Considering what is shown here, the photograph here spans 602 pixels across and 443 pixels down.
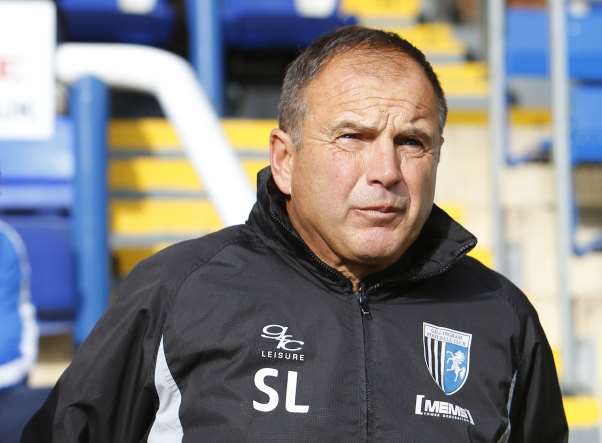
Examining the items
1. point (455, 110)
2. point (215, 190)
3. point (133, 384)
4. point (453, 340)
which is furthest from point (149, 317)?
point (455, 110)

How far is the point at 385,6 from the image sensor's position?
469 centimetres

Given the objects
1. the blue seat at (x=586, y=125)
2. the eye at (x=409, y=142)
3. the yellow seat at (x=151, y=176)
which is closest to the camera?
the eye at (x=409, y=142)

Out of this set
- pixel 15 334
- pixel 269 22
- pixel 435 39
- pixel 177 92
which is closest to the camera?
pixel 15 334

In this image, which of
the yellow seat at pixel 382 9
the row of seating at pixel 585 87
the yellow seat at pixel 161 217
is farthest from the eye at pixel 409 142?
the yellow seat at pixel 382 9

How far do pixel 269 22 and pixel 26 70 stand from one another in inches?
87.9

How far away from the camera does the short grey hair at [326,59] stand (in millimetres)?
1342

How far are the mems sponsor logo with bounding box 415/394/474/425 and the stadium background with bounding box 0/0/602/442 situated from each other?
705mm

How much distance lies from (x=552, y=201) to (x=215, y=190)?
2090 millimetres

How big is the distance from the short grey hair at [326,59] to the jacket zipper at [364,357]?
24 cm

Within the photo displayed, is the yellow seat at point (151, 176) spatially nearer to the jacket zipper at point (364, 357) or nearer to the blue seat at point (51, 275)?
the blue seat at point (51, 275)

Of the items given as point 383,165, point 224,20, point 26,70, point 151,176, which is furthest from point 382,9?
point 383,165

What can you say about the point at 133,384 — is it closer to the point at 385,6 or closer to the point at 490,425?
the point at 490,425

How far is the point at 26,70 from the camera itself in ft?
6.37

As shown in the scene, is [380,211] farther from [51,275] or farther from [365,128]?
[51,275]
